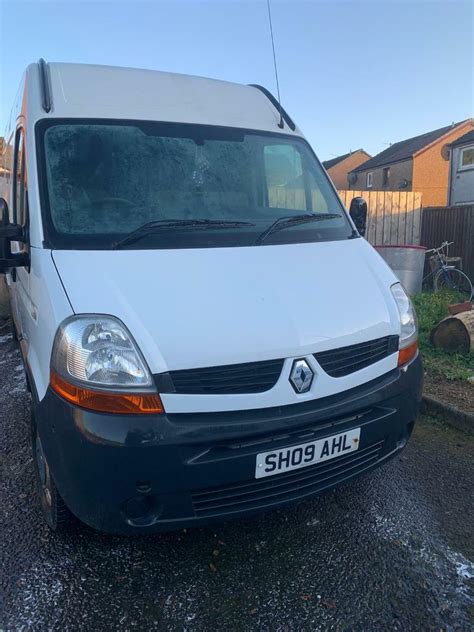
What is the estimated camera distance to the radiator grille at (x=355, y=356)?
237 cm

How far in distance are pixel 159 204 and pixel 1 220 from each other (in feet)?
2.96

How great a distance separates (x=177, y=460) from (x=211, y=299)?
735 mm

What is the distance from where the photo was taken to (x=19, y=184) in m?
3.34

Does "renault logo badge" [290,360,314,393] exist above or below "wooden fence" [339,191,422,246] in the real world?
below

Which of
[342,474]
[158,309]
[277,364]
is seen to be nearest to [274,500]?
[342,474]

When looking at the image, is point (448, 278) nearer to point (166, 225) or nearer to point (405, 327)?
point (405, 327)

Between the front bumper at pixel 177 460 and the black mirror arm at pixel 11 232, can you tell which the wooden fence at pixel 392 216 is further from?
the front bumper at pixel 177 460

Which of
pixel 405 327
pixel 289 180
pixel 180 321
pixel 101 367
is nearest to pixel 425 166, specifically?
pixel 289 180

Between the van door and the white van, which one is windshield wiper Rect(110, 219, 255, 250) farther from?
the van door

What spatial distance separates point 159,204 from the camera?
288 centimetres

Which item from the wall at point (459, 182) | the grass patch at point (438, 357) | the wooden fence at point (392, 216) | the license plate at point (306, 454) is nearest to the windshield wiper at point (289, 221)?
the license plate at point (306, 454)

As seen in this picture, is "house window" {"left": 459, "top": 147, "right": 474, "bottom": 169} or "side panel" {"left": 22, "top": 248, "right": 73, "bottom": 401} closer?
"side panel" {"left": 22, "top": 248, "right": 73, "bottom": 401}

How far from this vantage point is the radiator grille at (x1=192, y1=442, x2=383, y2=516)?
2.20 m

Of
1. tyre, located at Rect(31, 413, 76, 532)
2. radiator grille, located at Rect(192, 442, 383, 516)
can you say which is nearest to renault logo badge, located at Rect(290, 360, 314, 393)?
radiator grille, located at Rect(192, 442, 383, 516)
